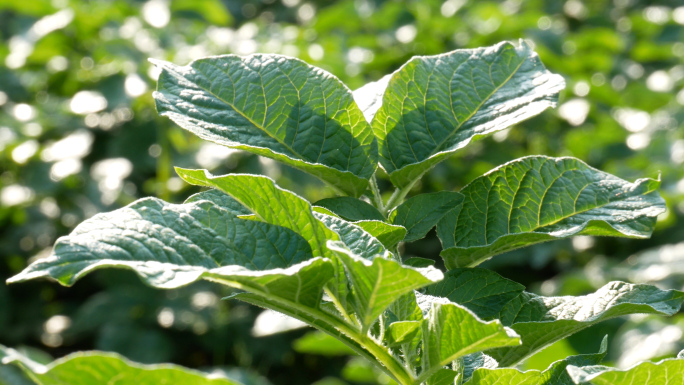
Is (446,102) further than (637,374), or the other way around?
(446,102)

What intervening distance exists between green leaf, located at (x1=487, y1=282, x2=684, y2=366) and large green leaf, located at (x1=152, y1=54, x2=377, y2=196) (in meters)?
0.14

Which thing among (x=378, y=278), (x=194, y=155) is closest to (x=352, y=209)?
(x=378, y=278)

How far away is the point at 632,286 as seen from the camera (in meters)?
0.49

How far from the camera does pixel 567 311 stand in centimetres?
49

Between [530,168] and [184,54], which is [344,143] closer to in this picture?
[530,168]

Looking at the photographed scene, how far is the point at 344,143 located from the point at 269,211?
10cm

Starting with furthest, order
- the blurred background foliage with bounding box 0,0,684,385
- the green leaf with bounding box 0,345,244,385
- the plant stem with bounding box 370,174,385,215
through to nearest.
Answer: the blurred background foliage with bounding box 0,0,684,385 < the plant stem with bounding box 370,174,385,215 < the green leaf with bounding box 0,345,244,385

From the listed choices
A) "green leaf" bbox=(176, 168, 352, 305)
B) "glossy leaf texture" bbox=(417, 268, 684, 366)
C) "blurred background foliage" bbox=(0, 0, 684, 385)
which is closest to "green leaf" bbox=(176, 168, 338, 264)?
"green leaf" bbox=(176, 168, 352, 305)

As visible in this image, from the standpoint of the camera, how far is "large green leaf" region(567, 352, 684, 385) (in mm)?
359

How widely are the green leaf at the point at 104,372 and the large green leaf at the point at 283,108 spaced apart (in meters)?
0.21

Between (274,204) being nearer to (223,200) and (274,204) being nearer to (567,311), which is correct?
(223,200)

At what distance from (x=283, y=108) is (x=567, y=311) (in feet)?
0.77

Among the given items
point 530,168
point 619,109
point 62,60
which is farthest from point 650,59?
point 530,168

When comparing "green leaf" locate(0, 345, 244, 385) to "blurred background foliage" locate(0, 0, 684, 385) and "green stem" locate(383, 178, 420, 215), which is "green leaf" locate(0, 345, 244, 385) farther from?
"blurred background foliage" locate(0, 0, 684, 385)
